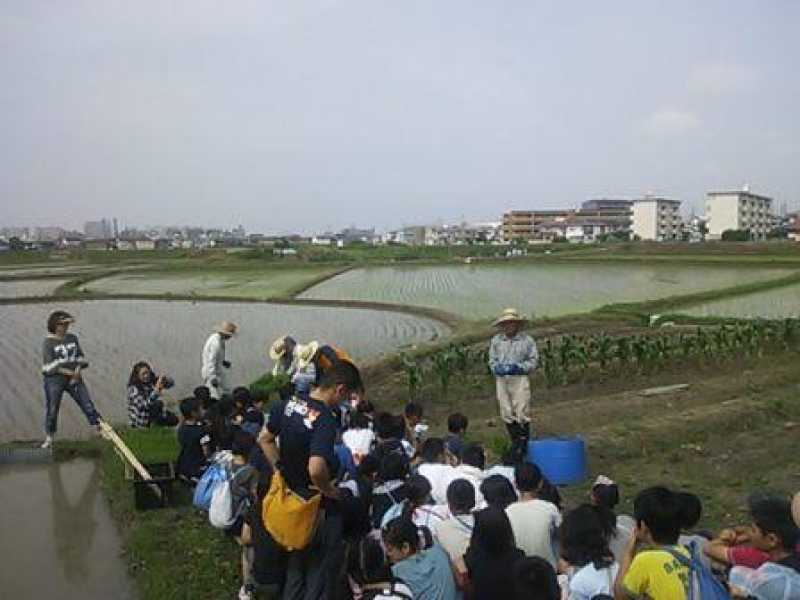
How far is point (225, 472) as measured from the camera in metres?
5.43

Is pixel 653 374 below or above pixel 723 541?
below

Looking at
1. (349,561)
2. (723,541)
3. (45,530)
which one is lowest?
(45,530)

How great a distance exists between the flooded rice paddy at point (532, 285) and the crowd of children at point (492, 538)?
1714 centimetres

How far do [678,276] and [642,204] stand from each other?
75069 millimetres

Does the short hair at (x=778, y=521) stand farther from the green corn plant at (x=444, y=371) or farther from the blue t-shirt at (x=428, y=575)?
the green corn plant at (x=444, y=371)

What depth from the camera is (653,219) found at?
10238cm

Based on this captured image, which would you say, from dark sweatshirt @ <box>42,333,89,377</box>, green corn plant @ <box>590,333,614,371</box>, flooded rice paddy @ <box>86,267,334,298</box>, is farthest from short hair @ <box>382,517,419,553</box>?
flooded rice paddy @ <box>86,267,334,298</box>

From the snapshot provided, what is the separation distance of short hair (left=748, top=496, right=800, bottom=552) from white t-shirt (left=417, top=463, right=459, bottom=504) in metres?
2.08

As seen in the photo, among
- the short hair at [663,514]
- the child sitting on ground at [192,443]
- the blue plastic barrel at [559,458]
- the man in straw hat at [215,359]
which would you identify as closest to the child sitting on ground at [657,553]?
the short hair at [663,514]

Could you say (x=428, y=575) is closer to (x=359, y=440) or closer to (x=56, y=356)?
(x=359, y=440)

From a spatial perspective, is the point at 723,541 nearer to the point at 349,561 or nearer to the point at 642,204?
the point at 349,561

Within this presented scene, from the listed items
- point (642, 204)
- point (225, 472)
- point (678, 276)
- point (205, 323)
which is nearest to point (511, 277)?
point (678, 276)

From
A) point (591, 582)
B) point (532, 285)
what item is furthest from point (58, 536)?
point (532, 285)

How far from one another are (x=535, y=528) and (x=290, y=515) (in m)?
1.34
